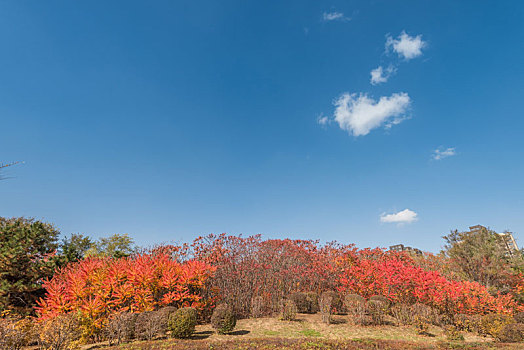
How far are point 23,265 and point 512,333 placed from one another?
20.2 meters

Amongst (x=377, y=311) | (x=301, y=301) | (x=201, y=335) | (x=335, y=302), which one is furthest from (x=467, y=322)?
(x=201, y=335)

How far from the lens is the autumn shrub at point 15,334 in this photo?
22.8 feet

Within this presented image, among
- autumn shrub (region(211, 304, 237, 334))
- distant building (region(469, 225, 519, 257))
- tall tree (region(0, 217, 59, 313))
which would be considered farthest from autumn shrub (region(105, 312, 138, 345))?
distant building (region(469, 225, 519, 257))

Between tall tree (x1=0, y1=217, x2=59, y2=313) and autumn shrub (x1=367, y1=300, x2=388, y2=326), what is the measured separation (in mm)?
14922

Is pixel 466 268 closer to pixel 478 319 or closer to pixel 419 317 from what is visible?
pixel 478 319

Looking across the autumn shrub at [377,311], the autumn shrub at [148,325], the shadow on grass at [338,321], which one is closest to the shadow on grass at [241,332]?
the autumn shrub at [148,325]

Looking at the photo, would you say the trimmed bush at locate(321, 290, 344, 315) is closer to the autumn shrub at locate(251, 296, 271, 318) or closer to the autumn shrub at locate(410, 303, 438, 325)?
the autumn shrub at locate(251, 296, 271, 318)

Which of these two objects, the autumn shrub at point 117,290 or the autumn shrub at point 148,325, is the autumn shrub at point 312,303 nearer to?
the autumn shrub at point 117,290

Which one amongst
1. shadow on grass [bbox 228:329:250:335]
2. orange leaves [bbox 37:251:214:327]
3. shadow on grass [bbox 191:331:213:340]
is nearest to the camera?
shadow on grass [bbox 191:331:213:340]

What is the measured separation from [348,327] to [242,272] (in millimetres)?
5544

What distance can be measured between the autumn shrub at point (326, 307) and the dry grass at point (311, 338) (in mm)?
266

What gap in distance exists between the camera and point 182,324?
28.5 ft

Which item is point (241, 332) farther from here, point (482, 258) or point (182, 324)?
point (482, 258)

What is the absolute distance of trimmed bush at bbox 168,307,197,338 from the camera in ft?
28.4
